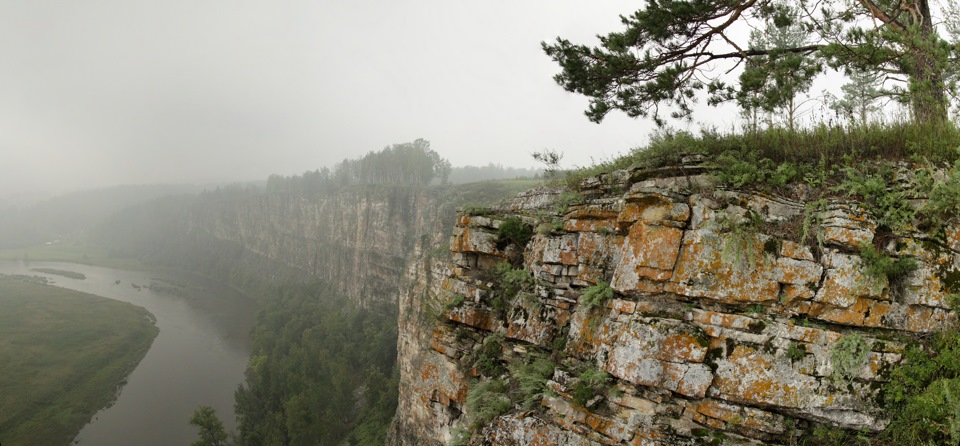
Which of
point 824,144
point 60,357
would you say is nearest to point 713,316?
point 824,144

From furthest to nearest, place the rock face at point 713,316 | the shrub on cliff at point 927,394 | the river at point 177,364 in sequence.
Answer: the river at point 177,364
the rock face at point 713,316
the shrub on cliff at point 927,394

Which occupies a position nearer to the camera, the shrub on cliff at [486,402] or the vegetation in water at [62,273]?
the shrub on cliff at [486,402]

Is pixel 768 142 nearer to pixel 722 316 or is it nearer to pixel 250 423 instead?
pixel 722 316

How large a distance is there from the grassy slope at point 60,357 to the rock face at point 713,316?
5074 cm

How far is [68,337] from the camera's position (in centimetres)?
6091

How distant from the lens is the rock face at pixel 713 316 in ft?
19.6

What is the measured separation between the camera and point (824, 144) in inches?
296

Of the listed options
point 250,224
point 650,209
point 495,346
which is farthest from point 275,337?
point 250,224

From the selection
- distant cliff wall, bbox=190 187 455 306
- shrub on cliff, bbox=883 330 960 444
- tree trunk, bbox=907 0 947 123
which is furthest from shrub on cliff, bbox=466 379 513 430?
distant cliff wall, bbox=190 187 455 306

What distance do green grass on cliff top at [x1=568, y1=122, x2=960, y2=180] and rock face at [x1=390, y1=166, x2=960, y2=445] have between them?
733 mm

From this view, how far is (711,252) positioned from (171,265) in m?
182

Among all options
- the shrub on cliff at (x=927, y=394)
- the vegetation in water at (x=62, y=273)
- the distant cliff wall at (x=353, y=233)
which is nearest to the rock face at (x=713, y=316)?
the shrub on cliff at (x=927, y=394)

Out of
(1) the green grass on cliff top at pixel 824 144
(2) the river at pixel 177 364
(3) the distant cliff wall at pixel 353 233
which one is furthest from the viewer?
(3) the distant cliff wall at pixel 353 233

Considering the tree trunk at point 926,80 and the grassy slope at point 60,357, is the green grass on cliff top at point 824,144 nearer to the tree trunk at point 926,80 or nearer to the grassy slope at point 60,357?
the tree trunk at point 926,80
